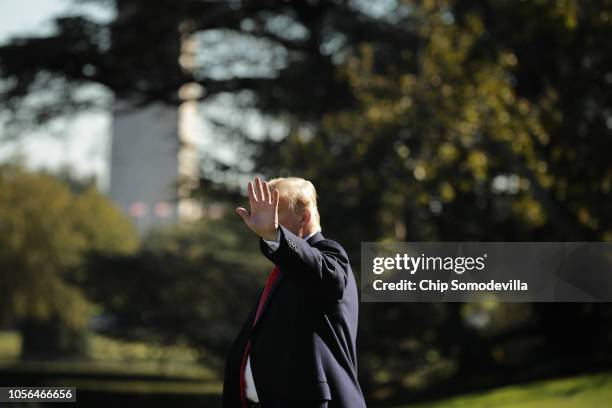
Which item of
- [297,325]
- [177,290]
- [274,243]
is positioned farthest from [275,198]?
[177,290]

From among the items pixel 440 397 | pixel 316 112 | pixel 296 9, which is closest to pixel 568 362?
pixel 440 397

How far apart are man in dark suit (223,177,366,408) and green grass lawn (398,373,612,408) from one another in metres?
7.51

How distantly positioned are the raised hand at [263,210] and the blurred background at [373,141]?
6407 mm

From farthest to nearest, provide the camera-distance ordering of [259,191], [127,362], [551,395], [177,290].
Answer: [127,362], [177,290], [551,395], [259,191]

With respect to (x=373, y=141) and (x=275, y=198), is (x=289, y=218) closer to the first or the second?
(x=275, y=198)

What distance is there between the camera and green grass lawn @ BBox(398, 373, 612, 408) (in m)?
10.0

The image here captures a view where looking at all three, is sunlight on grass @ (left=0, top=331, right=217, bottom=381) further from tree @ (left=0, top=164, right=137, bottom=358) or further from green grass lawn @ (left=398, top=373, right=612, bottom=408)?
green grass lawn @ (left=398, top=373, right=612, bottom=408)

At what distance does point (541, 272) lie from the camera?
7.50 meters

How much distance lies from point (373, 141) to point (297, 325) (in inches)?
344

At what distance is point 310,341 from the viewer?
2.94 m

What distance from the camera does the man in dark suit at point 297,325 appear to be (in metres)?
2.83

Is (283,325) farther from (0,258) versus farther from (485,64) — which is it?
(0,258)

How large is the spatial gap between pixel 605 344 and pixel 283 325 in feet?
35.3

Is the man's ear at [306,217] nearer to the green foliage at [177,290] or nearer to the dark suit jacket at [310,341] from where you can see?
the dark suit jacket at [310,341]
